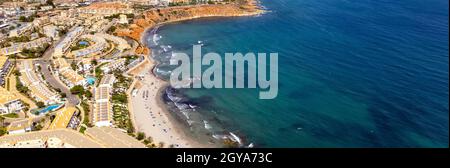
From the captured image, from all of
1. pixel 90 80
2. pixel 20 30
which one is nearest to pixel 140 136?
pixel 90 80

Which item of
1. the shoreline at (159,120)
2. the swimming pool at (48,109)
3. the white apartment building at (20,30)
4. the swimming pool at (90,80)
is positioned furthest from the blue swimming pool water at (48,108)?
the white apartment building at (20,30)

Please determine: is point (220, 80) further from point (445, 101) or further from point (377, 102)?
point (445, 101)

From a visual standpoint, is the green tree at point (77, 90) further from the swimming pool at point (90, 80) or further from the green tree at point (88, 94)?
the swimming pool at point (90, 80)

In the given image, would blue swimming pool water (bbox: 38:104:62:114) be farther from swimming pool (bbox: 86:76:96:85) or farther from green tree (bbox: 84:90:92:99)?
swimming pool (bbox: 86:76:96:85)

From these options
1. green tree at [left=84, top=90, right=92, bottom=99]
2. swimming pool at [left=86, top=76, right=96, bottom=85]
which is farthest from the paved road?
swimming pool at [left=86, top=76, right=96, bottom=85]

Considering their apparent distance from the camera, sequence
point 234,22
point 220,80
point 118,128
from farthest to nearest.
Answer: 1. point 234,22
2. point 220,80
3. point 118,128
